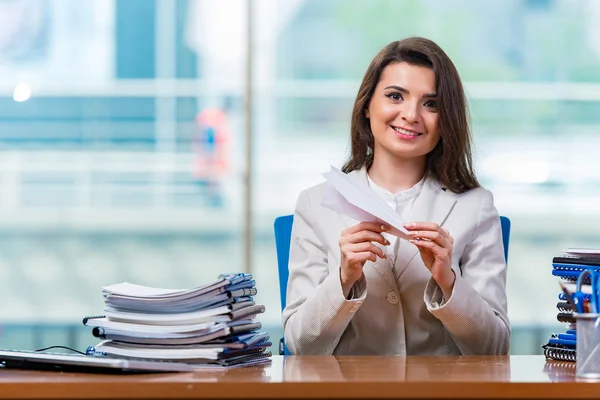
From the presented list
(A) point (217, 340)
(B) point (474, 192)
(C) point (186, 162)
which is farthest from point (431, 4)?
(A) point (217, 340)

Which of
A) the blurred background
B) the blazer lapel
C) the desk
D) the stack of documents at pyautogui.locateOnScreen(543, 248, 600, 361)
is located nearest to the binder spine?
the stack of documents at pyautogui.locateOnScreen(543, 248, 600, 361)

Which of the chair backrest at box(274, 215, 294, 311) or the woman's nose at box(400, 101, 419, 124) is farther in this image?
the chair backrest at box(274, 215, 294, 311)

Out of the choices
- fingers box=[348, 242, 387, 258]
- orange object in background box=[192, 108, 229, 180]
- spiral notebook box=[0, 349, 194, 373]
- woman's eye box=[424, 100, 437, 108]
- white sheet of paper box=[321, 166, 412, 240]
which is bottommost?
spiral notebook box=[0, 349, 194, 373]

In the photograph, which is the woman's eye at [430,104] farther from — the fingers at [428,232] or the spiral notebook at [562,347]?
the spiral notebook at [562,347]

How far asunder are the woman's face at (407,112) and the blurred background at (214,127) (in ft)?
7.56

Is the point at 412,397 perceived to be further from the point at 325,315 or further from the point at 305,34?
the point at 305,34

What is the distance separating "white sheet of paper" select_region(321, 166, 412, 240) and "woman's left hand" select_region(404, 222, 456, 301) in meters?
0.06

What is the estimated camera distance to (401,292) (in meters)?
2.01

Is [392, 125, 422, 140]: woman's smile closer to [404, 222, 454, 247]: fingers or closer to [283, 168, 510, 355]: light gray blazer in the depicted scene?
[283, 168, 510, 355]: light gray blazer

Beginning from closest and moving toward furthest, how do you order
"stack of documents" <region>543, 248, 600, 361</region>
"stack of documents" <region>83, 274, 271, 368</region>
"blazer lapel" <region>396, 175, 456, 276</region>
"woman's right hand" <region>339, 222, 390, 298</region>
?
"stack of documents" <region>83, 274, 271, 368</region>, "stack of documents" <region>543, 248, 600, 361</region>, "woman's right hand" <region>339, 222, 390, 298</region>, "blazer lapel" <region>396, 175, 456, 276</region>

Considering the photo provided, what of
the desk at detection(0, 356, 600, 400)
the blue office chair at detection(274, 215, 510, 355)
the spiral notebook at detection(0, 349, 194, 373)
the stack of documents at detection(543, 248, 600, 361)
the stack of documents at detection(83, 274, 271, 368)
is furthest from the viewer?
the blue office chair at detection(274, 215, 510, 355)

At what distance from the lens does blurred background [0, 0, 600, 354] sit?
Result: 439 cm

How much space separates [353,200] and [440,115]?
0.57 m

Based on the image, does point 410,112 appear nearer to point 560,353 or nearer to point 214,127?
point 560,353
